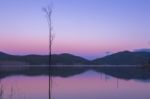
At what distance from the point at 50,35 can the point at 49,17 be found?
130cm

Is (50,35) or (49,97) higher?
(50,35)

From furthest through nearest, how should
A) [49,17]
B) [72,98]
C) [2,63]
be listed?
1. [2,63]
2. [49,17]
3. [72,98]

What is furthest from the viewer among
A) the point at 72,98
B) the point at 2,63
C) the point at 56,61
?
the point at 56,61

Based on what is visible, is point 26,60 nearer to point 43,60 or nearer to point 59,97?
point 43,60

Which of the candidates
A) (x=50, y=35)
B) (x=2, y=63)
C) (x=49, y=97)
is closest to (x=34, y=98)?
(x=49, y=97)

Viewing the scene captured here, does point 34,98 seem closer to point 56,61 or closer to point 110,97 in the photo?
point 110,97

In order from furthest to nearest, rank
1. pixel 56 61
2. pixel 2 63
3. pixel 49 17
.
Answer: pixel 56 61 < pixel 2 63 < pixel 49 17

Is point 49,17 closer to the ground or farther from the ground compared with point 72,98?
farther from the ground

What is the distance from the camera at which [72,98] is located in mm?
16281

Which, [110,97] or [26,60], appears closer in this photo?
[110,97]

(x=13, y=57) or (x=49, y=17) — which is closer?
(x=49, y=17)

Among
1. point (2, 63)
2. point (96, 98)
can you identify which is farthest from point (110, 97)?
point (2, 63)

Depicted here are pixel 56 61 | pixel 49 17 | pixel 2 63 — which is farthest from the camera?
pixel 56 61

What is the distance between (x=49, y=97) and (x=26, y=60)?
139693mm
